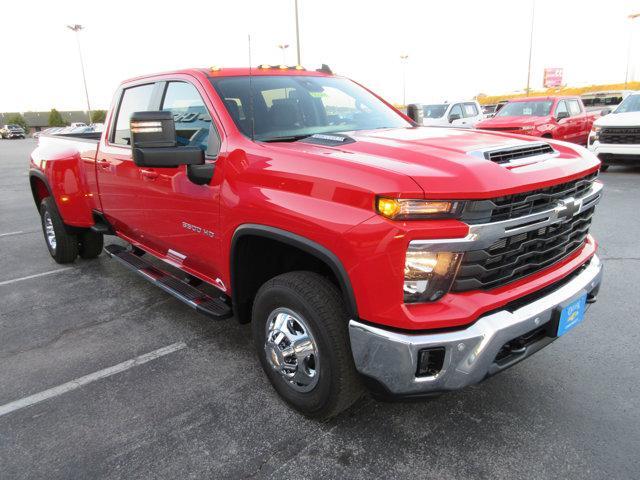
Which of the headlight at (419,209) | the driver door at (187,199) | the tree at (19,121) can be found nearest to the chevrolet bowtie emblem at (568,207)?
the headlight at (419,209)

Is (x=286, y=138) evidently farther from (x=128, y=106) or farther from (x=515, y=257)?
(x=128, y=106)

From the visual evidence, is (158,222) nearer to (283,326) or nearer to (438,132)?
(283,326)

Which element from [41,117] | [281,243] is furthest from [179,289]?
[41,117]

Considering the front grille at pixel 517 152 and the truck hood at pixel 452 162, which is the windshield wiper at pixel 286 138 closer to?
the truck hood at pixel 452 162

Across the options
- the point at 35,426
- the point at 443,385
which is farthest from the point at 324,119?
the point at 35,426

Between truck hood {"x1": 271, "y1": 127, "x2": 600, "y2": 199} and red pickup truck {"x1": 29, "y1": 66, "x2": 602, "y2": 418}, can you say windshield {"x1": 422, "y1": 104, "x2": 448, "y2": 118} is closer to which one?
red pickup truck {"x1": 29, "y1": 66, "x2": 602, "y2": 418}

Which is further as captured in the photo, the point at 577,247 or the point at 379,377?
the point at 577,247

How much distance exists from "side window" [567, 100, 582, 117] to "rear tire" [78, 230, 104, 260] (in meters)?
12.3

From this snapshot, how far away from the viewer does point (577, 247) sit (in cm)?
285

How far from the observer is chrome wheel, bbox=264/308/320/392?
2.54 metres

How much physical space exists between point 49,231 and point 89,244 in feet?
1.63

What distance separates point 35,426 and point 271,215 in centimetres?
178

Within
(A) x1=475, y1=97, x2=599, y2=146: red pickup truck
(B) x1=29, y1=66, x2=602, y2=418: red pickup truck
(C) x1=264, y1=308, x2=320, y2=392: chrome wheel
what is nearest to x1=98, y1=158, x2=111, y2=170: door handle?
(B) x1=29, y1=66, x2=602, y2=418: red pickup truck

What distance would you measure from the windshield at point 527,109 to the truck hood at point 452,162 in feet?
36.0
